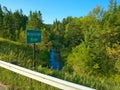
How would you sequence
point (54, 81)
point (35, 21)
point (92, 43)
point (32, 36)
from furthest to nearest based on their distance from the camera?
point (35, 21) → point (92, 43) → point (32, 36) → point (54, 81)

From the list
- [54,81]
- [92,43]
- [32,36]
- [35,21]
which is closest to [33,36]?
[32,36]

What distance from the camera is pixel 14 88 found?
292 inches

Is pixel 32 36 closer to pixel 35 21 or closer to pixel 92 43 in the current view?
pixel 92 43

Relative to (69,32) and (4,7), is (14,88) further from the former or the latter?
(4,7)

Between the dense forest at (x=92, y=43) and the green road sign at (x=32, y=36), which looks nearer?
the green road sign at (x=32, y=36)

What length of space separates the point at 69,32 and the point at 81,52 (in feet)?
93.6

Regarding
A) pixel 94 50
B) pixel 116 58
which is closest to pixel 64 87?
pixel 116 58

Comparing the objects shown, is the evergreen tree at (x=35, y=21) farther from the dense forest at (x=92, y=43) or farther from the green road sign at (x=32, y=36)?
the green road sign at (x=32, y=36)

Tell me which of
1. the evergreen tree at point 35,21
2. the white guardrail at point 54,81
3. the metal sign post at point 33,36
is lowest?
the white guardrail at point 54,81

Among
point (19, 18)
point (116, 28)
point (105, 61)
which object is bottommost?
point (105, 61)

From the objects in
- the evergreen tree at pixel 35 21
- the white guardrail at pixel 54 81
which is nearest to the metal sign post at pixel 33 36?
the white guardrail at pixel 54 81

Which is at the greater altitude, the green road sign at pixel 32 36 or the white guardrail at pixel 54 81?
the green road sign at pixel 32 36

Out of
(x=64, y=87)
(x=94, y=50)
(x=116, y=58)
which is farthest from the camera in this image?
(x=94, y=50)

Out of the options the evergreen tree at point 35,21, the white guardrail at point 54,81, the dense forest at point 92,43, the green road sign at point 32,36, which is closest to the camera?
the white guardrail at point 54,81
